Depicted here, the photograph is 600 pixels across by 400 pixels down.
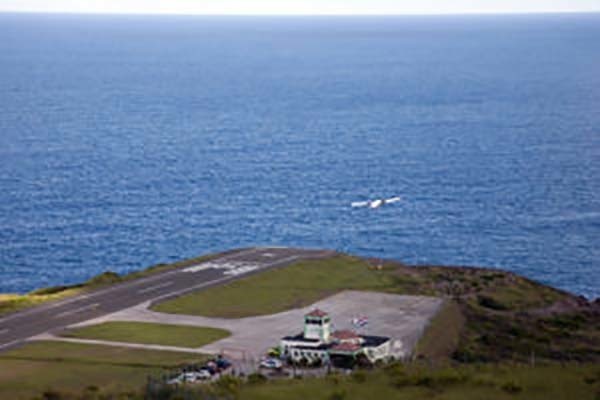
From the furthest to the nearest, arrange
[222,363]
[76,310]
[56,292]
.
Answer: [56,292], [76,310], [222,363]

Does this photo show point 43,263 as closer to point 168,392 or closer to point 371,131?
point 168,392

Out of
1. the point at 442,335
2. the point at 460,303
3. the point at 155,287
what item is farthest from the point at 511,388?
the point at 155,287

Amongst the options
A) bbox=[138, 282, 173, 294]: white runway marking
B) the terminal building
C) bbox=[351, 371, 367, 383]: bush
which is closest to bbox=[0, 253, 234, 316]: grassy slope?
bbox=[138, 282, 173, 294]: white runway marking

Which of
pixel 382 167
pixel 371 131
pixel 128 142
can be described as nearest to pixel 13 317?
pixel 382 167

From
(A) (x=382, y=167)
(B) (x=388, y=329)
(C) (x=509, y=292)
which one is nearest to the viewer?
(B) (x=388, y=329)

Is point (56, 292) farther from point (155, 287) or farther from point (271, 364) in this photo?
point (271, 364)

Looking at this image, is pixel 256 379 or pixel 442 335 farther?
pixel 442 335
